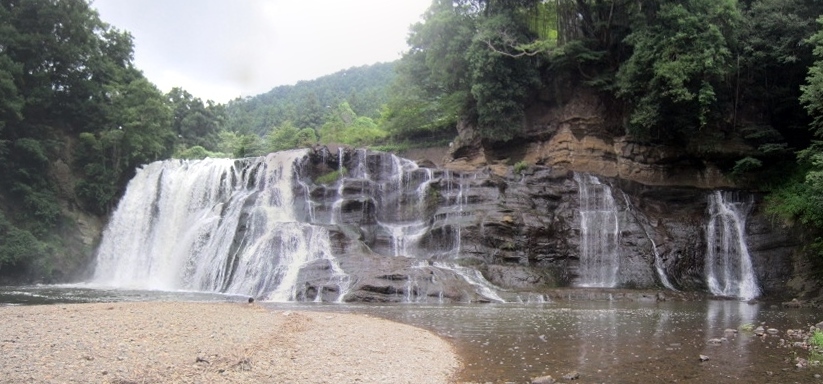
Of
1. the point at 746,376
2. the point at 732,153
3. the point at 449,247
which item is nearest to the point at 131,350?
the point at 746,376

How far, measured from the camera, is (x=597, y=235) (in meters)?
26.7

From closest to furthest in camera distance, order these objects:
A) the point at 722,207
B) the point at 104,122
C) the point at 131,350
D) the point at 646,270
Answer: the point at 131,350 → the point at 646,270 → the point at 722,207 → the point at 104,122

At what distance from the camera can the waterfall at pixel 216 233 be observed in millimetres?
24312

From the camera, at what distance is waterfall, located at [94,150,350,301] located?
24.3 metres

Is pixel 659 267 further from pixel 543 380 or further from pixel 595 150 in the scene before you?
pixel 543 380

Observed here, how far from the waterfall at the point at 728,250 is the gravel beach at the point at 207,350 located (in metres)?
18.9

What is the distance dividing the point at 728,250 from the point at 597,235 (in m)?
6.09

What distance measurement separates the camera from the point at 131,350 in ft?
27.1

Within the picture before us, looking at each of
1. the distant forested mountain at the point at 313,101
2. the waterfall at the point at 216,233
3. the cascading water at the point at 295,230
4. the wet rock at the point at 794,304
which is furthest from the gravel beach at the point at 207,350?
the distant forested mountain at the point at 313,101

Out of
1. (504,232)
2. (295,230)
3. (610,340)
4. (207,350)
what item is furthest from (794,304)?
(207,350)

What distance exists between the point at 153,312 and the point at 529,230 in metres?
17.0

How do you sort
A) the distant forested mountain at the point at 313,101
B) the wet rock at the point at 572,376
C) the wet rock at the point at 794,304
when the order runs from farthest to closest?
the distant forested mountain at the point at 313,101 → the wet rock at the point at 794,304 → the wet rock at the point at 572,376

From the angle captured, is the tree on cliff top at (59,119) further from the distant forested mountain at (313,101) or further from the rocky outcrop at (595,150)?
the distant forested mountain at (313,101)

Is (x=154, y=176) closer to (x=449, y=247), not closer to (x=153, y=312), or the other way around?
(x=449, y=247)
